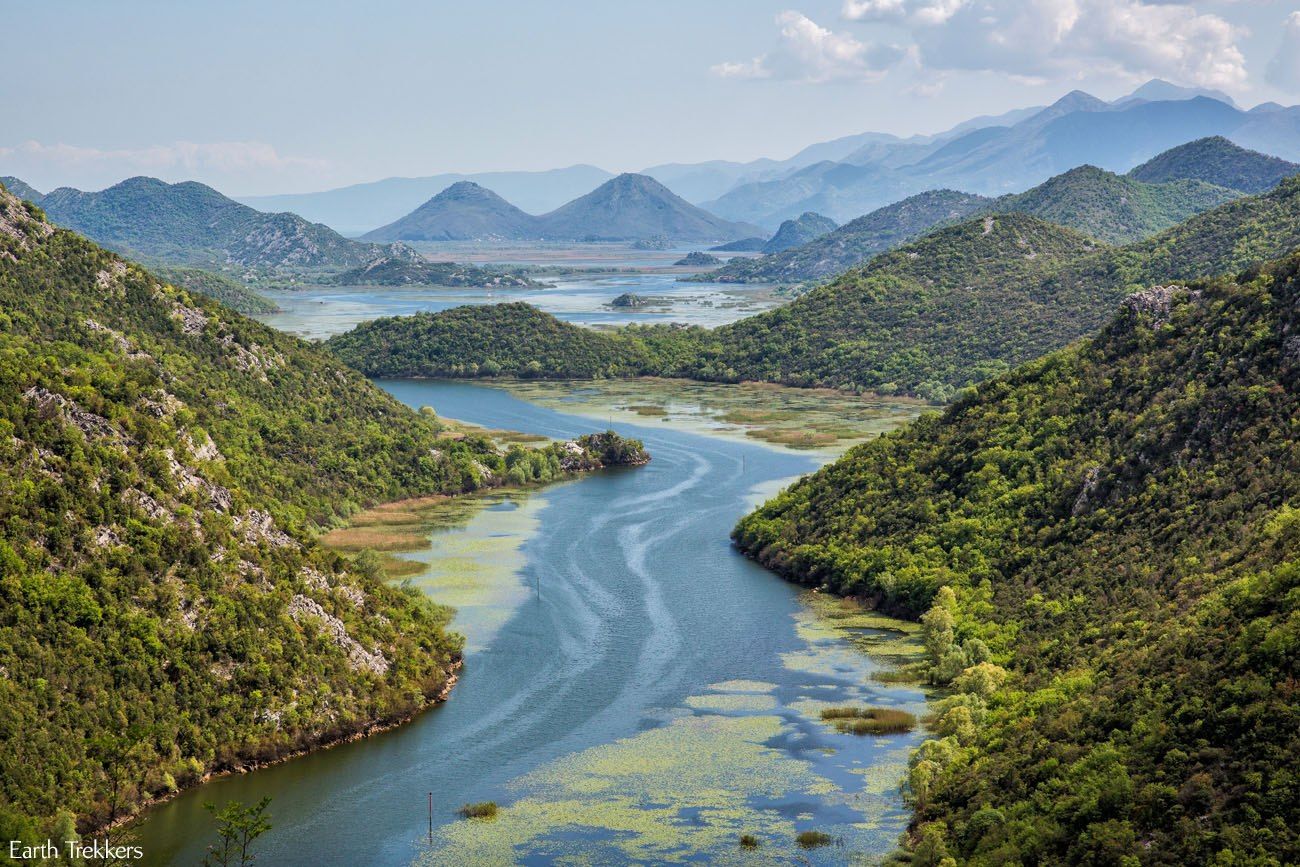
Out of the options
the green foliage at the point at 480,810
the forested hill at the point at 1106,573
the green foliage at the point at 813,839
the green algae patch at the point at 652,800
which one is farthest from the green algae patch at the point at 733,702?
the green foliage at the point at 480,810

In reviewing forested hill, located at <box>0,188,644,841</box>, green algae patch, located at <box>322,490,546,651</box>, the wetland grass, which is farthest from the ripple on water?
green algae patch, located at <box>322,490,546,651</box>

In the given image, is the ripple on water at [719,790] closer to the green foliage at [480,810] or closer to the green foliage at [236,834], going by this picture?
the green foliage at [480,810]

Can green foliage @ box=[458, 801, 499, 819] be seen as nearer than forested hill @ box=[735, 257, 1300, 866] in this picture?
No

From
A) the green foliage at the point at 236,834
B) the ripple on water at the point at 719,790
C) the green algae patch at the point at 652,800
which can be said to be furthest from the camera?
the green algae patch at the point at 652,800

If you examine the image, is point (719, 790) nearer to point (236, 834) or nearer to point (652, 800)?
point (652, 800)

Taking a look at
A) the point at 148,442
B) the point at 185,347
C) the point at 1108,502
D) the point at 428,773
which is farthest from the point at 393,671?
the point at 185,347

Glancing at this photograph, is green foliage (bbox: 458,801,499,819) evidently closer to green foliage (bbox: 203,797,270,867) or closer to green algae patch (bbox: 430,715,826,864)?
green algae patch (bbox: 430,715,826,864)

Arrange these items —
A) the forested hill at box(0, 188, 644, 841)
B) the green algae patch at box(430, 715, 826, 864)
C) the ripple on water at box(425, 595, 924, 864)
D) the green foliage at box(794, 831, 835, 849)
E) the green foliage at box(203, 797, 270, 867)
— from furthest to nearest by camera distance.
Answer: the forested hill at box(0, 188, 644, 841)
the green algae patch at box(430, 715, 826, 864)
the ripple on water at box(425, 595, 924, 864)
the green foliage at box(794, 831, 835, 849)
the green foliage at box(203, 797, 270, 867)

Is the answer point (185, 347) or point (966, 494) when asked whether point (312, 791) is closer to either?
point (966, 494)
